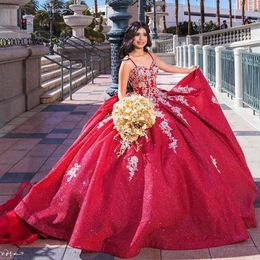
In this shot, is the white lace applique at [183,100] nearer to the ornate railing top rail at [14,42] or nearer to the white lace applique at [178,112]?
the white lace applique at [178,112]

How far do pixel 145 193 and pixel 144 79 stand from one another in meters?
1.08

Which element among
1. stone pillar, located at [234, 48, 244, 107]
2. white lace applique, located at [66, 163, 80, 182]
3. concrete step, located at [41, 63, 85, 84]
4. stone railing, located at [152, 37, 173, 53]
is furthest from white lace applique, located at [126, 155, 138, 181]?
stone railing, located at [152, 37, 173, 53]

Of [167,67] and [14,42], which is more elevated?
[14,42]

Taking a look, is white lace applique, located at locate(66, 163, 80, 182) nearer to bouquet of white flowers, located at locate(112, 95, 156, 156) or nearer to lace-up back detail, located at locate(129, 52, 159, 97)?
bouquet of white flowers, located at locate(112, 95, 156, 156)

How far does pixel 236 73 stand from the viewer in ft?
38.0

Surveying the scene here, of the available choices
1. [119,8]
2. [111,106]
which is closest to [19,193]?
[111,106]

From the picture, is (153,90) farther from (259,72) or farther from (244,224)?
(259,72)

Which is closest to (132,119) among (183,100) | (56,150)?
(183,100)

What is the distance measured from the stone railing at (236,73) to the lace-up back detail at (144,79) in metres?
5.26

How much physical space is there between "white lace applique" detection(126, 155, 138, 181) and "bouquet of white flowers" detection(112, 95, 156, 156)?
100 mm

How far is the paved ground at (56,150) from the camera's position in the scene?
4.04m

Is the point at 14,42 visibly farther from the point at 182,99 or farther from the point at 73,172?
the point at 73,172

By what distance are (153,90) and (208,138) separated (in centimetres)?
62

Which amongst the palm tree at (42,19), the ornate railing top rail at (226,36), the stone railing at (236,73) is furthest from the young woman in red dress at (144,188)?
the palm tree at (42,19)
